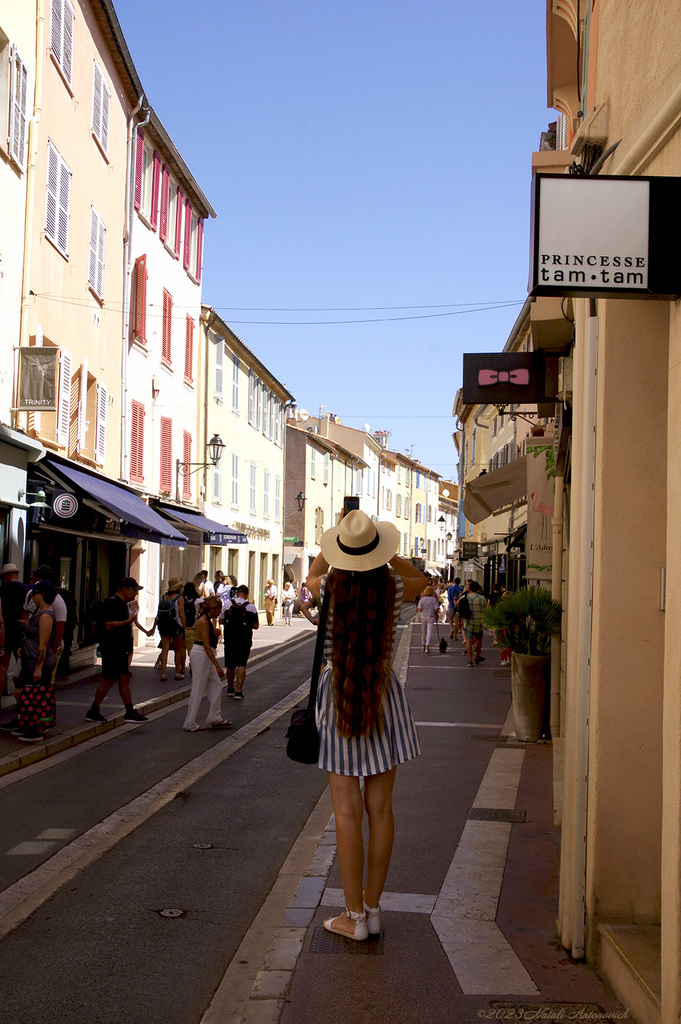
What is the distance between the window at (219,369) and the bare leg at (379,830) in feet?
90.3

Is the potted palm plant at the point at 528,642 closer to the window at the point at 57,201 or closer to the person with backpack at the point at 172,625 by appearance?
the person with backpack at the point at 172,625

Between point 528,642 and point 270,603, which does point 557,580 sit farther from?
point 270,603

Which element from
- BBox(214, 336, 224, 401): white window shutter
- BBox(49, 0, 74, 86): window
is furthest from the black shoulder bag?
BBox(214, 336, 224, 401): white window shutter

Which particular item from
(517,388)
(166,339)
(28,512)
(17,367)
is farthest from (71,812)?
(166,339)

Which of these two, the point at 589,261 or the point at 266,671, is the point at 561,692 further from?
the point at 266,671

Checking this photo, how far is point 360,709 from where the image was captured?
183 inches

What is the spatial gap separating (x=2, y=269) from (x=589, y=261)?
12.3 metres

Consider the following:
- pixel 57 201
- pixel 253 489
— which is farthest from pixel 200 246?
pixel 57 201

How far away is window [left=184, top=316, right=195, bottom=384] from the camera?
28656mm

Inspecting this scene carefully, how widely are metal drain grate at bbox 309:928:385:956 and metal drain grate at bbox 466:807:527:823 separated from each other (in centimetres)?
277

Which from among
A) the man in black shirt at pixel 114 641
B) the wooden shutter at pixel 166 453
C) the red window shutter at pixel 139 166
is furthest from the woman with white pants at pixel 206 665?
the wooden shutter at pixel 166 453

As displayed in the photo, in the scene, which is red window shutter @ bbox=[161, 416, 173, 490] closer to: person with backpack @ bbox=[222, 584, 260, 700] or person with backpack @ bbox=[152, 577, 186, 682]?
person with backpack @ bbox=[152, 577, 186, 682]

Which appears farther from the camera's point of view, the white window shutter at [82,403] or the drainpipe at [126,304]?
the drainpipe at [126,304]

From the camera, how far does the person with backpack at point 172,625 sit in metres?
17.5
